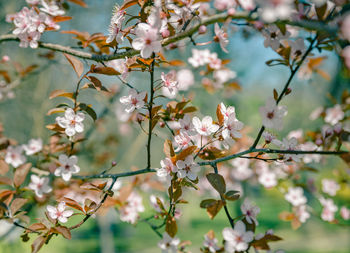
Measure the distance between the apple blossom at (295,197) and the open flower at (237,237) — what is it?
4.01 feet

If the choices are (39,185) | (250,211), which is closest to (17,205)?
(39,185)

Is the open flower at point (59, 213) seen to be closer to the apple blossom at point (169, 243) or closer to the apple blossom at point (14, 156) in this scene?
the apple blossom at point (169, 243)

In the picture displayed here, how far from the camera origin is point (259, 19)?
0.77 metres

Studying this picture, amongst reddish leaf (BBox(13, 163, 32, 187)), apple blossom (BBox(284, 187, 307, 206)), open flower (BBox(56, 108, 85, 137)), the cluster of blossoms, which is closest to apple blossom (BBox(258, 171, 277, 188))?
apple blossom (BBox(284, 187, 307, 206))

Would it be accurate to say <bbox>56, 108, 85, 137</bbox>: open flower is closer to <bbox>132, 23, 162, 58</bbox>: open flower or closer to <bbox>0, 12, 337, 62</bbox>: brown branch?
<bbox>0, 12, 337, 62</bbox>: brown branch

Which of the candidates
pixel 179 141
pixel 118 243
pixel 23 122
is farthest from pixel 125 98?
pixel 118 243

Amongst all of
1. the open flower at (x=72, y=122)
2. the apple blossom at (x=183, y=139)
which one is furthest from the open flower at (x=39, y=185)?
the apple blossom at (x=183, y=139)

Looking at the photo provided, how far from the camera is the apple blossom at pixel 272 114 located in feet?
2.77

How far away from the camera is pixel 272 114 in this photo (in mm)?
853

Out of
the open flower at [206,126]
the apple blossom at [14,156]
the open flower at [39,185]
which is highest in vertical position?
the apple blossom at [14,156]

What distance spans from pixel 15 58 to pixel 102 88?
358 cm

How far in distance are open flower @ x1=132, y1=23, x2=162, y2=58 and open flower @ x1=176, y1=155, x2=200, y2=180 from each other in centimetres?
35

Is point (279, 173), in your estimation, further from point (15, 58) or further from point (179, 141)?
point (15, 58)

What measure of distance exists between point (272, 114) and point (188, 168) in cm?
31
